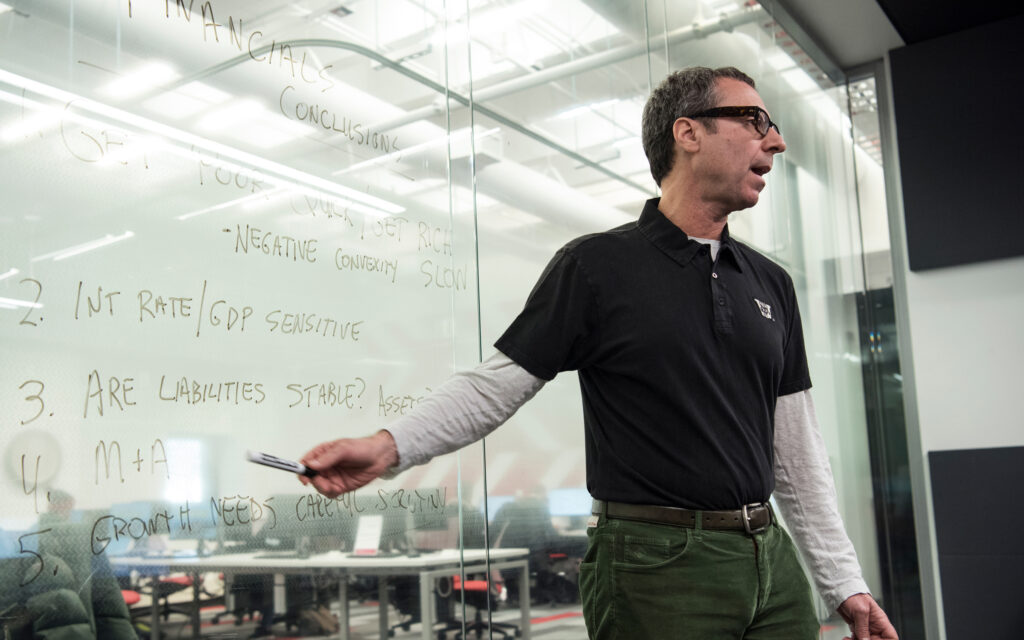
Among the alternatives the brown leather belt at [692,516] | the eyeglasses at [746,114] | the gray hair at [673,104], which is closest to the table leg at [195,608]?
the brown leather belt at [692,516]

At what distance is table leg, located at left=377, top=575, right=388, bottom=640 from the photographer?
1931 mm

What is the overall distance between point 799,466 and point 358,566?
887 mm

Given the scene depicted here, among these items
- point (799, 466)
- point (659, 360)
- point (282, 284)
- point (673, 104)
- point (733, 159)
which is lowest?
point (799, 466)

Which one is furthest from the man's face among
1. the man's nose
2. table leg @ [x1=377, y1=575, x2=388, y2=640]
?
table leg @ [x1=377, y1=575, x2=388, y2=640]

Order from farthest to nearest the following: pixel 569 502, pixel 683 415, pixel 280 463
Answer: pixel 569 502 < pixel 683 415 < pixel 280 463

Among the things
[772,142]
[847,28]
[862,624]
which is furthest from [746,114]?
[847,28]

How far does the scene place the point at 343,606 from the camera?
1.85 m

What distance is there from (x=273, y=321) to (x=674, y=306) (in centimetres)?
76

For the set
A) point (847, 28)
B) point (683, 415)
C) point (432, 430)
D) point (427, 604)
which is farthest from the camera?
point (847, 28)

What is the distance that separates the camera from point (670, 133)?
72.0 inches

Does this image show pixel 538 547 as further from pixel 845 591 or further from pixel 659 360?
pixel 659 360

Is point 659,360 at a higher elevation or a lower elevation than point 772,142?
lower

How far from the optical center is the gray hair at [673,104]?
1790mm

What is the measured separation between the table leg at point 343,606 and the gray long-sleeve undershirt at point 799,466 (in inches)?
21.6
